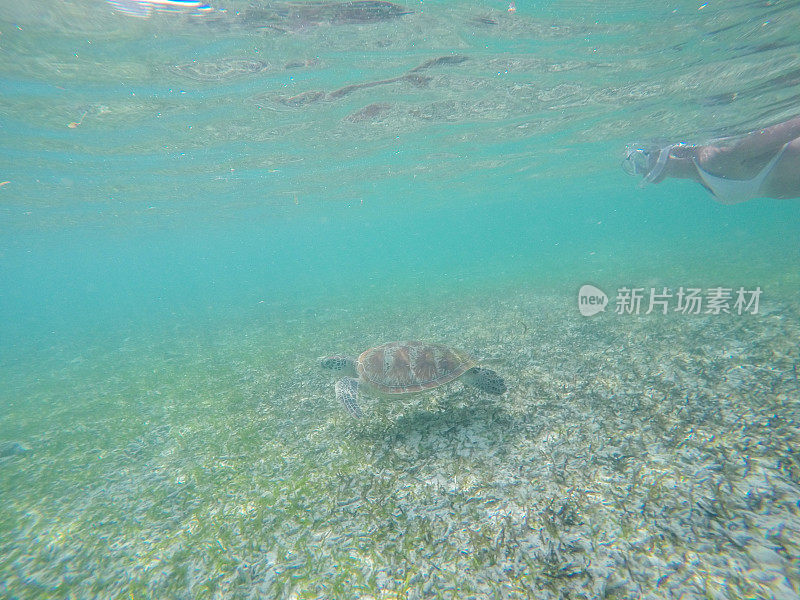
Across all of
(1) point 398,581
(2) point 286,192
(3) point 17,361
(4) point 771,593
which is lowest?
(3) point 17,361

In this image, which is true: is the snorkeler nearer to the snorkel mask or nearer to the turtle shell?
the snorkel mask

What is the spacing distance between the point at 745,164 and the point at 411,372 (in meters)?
13.2

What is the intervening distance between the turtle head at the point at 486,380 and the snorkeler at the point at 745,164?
34.7ft

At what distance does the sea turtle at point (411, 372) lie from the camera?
765 centimetres

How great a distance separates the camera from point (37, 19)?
10.8 metres

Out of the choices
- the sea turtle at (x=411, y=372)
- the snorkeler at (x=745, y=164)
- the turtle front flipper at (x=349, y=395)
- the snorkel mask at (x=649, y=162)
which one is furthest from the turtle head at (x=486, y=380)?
the snorkel mask at (x=649, y=162)

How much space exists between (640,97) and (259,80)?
77.5 feet

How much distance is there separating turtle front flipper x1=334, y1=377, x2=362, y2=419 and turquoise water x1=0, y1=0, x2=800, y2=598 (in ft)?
2.71

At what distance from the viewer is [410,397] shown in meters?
7.71

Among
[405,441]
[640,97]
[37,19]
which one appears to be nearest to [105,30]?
[37,19]

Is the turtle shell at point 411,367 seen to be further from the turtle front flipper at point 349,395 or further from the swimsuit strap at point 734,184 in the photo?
the swimsuit strap at point 734,184

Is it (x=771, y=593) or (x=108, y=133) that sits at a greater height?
(x=108, y=133)

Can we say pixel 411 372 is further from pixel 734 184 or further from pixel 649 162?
pixel 649 162

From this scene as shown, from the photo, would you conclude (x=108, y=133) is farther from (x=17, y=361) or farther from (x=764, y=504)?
(x=764, y=504)
